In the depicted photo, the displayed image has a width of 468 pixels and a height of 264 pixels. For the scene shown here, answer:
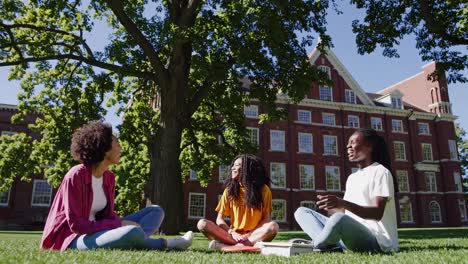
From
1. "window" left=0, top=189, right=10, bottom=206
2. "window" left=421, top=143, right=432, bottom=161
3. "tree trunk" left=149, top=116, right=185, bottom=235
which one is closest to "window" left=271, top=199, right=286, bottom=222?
"window" left=421, top=143, right=432, bottom=161

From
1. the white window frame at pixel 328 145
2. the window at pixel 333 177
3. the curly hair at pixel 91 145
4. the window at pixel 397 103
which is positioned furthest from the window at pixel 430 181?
the curly hair at pixel 91 145

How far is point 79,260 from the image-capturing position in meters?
3.02

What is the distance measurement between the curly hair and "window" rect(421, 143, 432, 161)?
43455 mm

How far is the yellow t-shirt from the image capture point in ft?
17.8

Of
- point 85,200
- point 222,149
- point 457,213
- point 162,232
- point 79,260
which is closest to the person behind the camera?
point 79,260

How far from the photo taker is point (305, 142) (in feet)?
122

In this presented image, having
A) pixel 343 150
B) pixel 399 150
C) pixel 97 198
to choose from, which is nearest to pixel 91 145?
pixel 97 198

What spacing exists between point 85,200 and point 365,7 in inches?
485

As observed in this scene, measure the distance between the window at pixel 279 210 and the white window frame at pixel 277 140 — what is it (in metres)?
4.92

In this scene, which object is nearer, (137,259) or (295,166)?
(137,259)

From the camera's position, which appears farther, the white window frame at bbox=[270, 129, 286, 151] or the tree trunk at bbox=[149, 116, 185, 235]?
the white window frame at bbox=[270, 129, 286, 151]

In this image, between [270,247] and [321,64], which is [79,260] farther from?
[321,64]

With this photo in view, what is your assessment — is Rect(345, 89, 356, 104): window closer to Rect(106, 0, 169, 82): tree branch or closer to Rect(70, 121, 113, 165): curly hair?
Rect(106, 0, 169, 82): tree branch

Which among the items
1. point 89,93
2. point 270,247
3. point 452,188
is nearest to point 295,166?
point 452,188
